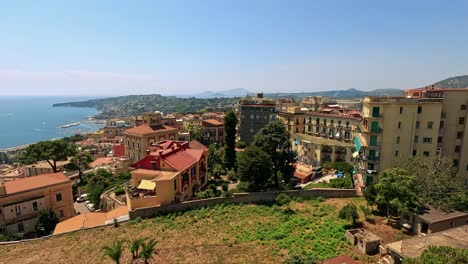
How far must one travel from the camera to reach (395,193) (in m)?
26.3

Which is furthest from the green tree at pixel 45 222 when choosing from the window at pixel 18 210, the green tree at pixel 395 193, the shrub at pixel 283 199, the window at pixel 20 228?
the green tree at pixel 395 193

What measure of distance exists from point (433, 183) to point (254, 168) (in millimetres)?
20963

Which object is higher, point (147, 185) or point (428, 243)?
point (428, 243)

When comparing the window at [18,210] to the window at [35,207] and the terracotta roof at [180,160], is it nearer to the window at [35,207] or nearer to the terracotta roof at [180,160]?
the window at [35,207]

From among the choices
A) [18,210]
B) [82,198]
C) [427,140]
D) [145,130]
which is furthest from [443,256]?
[145,130]

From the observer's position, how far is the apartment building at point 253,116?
79.6 m

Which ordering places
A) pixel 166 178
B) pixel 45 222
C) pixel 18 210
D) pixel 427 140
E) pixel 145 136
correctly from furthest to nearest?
pixel 145 136 < pixel 427 140 < pixel 18 210 < pixel 166 178 < pixel 45 222

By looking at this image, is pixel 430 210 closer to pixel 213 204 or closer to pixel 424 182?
pixel 424 182

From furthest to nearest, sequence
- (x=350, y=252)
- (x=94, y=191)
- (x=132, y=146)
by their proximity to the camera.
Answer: (x=132, y=146)
(x=94, y=191)
(x=350, y=252)

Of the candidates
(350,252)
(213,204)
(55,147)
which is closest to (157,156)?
(213,204)

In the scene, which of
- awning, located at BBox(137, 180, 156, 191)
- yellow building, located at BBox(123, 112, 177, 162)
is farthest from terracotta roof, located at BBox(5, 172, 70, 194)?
yellow building, located at BBox(123, 112, 177, 162)

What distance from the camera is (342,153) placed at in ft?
187

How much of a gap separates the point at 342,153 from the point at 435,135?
2115 centimetres

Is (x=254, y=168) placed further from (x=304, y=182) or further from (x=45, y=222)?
(x=45, y=222)
